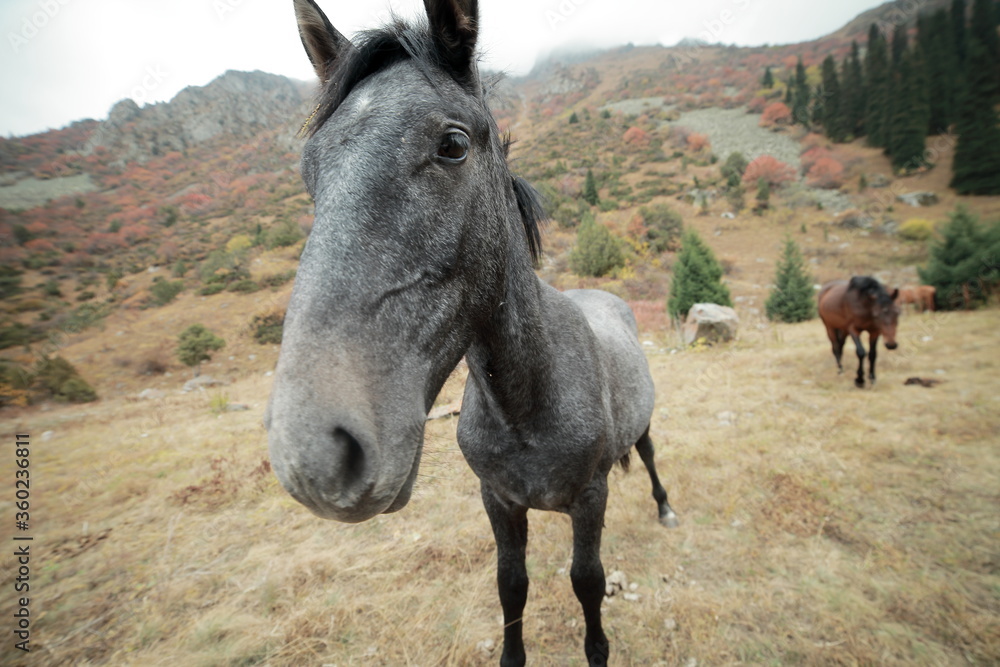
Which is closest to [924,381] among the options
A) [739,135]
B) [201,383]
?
[201,383]

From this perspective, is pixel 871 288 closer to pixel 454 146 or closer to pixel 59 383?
pixel 454 146

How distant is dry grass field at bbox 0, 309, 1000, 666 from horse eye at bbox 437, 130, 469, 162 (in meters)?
1.15

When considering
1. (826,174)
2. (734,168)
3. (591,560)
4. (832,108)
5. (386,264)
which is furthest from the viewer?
(832,108)

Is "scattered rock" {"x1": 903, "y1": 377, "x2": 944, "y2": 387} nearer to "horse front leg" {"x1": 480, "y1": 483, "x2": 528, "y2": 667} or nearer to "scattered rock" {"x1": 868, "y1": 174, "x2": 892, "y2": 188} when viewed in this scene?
"horse front leg" {"x1": 480, "y1": 483, "x2": 528, "y2": 667}

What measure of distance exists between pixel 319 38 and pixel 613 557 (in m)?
4.35

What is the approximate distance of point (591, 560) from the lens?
223cm

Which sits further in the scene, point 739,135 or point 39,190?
point 739,135

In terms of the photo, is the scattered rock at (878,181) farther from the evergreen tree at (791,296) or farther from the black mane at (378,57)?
the black mane at (378,57)

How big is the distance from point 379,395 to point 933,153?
2028 inches

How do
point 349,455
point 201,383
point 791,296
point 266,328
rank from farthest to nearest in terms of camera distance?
point 266,328 < point 791,296 < point 201,383 < point 349,455

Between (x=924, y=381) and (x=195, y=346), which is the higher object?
(x=195, y=346)

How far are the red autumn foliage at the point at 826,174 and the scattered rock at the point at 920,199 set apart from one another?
679 centimetres

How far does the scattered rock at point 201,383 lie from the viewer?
1222cm

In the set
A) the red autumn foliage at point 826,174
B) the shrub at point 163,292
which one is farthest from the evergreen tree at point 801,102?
the shrub at point 163,292
